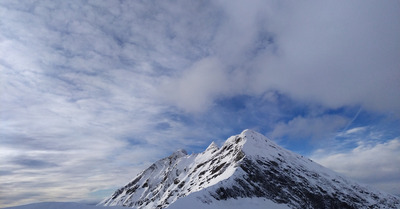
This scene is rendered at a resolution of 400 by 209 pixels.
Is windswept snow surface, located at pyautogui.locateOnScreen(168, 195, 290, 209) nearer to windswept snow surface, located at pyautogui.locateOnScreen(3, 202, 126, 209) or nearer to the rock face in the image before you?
the rock face

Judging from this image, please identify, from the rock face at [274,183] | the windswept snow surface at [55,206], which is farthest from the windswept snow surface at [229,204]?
the windswept snow surface at [55,206]

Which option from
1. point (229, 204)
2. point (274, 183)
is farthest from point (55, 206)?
point (274, 183)

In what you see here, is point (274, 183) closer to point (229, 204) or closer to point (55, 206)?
point (229, 204)

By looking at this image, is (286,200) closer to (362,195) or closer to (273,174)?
(273,174)

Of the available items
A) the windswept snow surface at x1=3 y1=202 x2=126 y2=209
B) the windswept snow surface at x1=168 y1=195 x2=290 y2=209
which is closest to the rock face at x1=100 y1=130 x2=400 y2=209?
the windswept snow surface at x1=168 y1=195 x2=290 y2=209

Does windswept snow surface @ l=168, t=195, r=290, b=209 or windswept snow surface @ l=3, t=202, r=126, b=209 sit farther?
windswept snow surface @ l=168, t=195, r=290, b=209

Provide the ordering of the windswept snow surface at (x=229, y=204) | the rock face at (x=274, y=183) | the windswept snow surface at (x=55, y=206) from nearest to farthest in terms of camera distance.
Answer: the windswept snow surface at (x=55, y=206)
the windswept snow surface at (x=229, y=204)
the rock face at (x=274, y=183)

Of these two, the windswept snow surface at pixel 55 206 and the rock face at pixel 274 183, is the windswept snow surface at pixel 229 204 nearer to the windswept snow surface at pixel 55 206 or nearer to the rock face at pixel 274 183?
the rock face at pixel 274 183

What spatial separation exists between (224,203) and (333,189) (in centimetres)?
5382

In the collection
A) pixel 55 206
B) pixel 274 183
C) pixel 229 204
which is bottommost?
pixel 229 204

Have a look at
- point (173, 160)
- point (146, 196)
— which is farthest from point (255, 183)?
point (173, 160)

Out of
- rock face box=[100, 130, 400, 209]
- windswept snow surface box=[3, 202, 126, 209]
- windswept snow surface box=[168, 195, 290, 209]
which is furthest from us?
rock face box=[100, 130, 400, 209]

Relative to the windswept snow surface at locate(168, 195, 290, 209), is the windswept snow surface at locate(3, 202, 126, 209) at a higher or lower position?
higher

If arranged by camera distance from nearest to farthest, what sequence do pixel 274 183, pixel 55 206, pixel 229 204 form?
1. pixel 55 206
2. pixel 229 204
3. pixel 274 183
